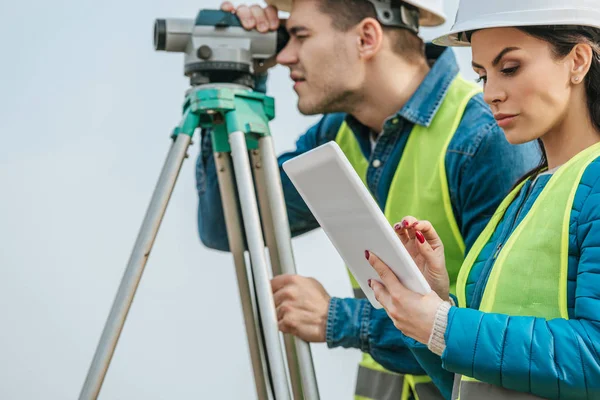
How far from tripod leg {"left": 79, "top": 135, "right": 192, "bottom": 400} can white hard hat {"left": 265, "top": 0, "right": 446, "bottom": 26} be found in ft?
1.76

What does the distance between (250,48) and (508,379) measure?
1316 millimetres

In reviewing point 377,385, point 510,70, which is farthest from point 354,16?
point 510,70

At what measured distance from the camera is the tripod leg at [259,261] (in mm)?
2004

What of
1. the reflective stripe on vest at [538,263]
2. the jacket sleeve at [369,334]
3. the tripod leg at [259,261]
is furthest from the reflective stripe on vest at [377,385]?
the reflective stripe on vest at [538,263]

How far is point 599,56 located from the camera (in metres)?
1.46

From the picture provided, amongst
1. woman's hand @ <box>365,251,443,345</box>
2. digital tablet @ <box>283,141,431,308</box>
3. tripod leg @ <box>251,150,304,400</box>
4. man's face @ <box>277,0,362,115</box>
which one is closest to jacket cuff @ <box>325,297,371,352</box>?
tripod leg @ <box>251,150,304,400</box>

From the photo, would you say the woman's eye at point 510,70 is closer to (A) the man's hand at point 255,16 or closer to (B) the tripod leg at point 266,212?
(B) the tripod leg at point 266,212

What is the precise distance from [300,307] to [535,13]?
3.02ft

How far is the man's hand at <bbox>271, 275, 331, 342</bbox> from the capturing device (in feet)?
7.00

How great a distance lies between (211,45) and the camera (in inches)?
92.5

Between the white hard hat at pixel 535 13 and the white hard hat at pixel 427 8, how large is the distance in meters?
0.97

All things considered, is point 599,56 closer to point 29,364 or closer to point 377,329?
point 377,329

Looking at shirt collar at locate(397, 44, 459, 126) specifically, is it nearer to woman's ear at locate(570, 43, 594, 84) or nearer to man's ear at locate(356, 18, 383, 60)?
man's ear at locate(356, 18, 383, 60)

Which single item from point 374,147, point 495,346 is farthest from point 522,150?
point 495,346
